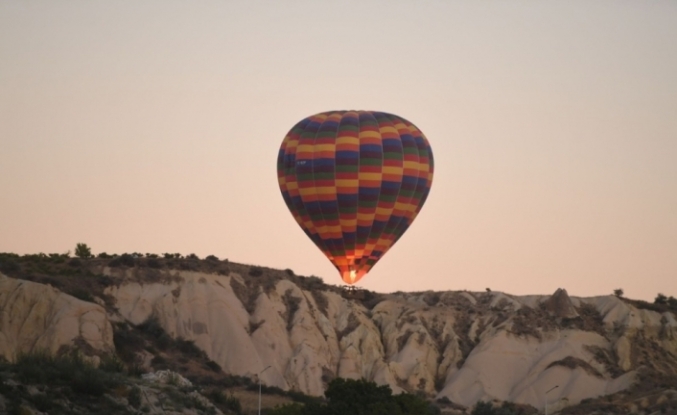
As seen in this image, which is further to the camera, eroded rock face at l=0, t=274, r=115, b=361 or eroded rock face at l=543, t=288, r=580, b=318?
eroded rock face at l=543, t=288, r=580, b=318

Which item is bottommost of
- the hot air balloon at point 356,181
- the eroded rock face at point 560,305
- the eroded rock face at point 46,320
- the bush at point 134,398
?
the bush at point 134,398

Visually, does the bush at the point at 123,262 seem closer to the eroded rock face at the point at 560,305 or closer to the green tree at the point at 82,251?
the green tree at the point at 82,251

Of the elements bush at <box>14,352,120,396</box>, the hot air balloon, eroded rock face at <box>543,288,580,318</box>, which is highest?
the hot air balloon

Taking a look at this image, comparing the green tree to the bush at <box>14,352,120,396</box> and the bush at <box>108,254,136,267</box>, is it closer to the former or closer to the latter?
the bush at <box>108,254,136,267</box>

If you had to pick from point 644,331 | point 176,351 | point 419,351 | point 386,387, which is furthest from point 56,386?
point 644,331

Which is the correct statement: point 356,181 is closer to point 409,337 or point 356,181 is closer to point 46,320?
point 46,320

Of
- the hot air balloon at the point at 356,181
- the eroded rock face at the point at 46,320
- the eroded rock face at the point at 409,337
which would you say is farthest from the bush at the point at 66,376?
the eroded rock face at the point at 409,337

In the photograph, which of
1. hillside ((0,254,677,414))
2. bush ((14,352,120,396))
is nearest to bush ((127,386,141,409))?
bush ((14,352,120,396))
